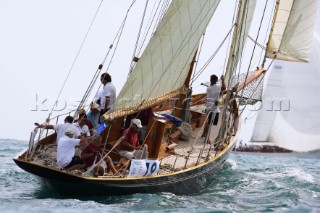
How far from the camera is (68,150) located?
22.8 meters

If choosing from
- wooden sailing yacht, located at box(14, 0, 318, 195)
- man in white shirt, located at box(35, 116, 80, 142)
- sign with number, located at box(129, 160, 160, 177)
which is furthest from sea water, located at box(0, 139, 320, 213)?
man in white shirt, located at box(35, 116, 80, 142)

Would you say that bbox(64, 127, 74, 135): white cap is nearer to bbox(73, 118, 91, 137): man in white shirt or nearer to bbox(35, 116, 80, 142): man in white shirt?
bbox(35, 116, 80, 142): man in white shirt

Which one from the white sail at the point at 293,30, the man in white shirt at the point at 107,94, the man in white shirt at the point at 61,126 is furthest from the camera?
the white sail at the point at 293,30

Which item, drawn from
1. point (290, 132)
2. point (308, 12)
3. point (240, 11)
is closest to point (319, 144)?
point (290, 132)

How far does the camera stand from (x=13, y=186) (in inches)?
1011

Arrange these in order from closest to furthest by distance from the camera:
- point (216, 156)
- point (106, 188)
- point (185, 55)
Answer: point (106, 188) → point (185, 55) → point (216, 156)

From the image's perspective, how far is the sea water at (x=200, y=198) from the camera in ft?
71.0

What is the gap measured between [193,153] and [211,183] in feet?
4.08

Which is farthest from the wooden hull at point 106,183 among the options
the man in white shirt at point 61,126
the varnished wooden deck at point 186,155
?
the man in white shirt at point 61,126

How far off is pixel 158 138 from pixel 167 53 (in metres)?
2.47

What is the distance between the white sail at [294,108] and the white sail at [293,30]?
15.3 m

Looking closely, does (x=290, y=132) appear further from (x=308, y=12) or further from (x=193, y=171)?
(x=193, y=171)

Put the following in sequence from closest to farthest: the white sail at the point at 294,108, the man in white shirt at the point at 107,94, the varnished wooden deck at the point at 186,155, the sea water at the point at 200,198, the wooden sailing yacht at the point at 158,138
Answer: the sea water at the point at 200,198 → the wooden sailing yacht at the point at 158,138 → the varnished wooden deck at the point at 186,155 → the man in white shirt at the point at 107,94 → the white sail at the point at 294,108

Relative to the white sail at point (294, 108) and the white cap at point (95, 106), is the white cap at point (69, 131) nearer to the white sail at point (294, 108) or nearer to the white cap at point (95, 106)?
the white cap at point (95, 106)
